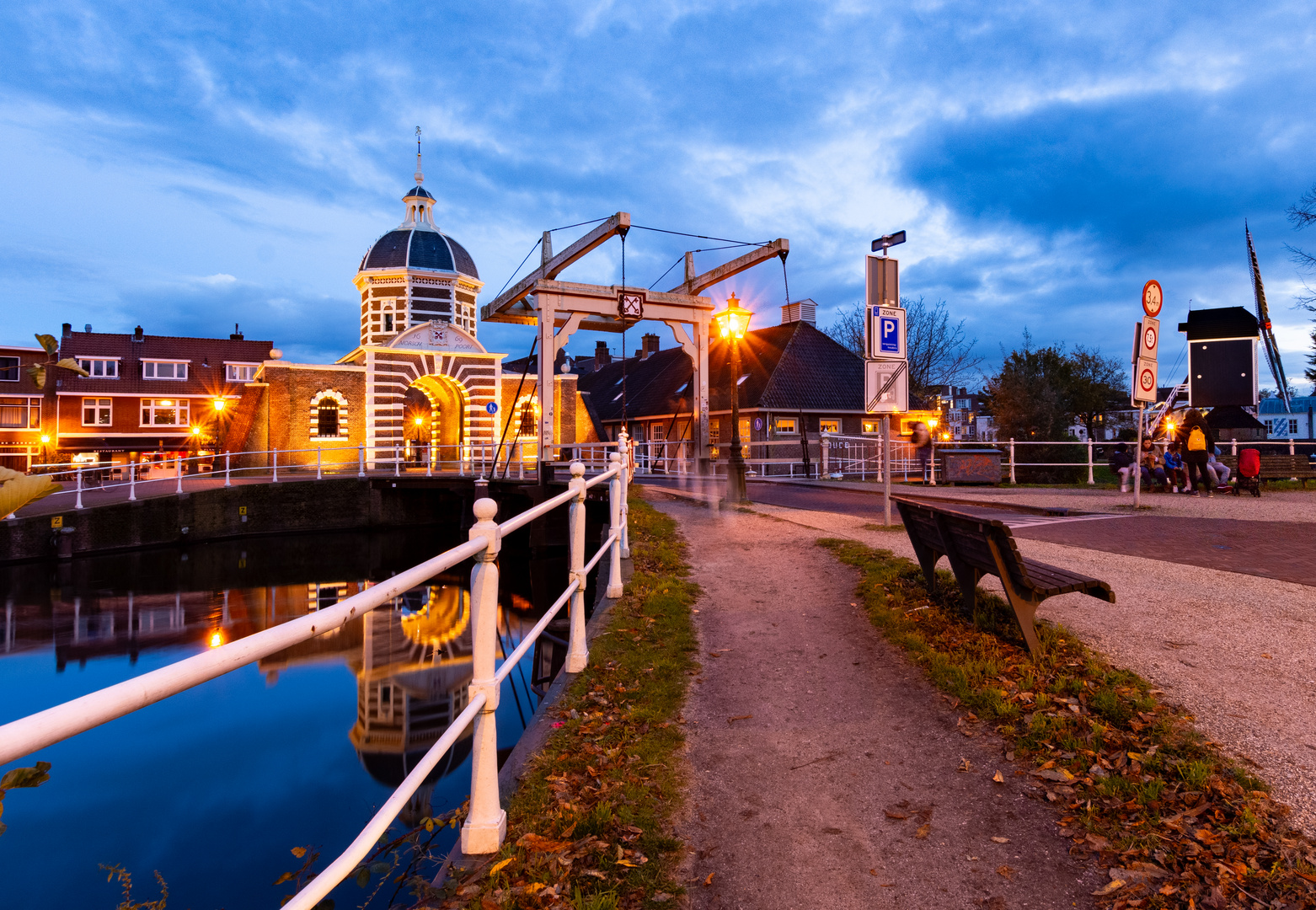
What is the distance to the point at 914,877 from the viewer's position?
266 cm

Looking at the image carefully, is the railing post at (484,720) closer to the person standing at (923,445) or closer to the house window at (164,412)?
the person standing at (923,445)

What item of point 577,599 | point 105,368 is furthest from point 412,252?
point 577,599

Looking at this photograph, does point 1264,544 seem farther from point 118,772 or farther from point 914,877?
point 118,772

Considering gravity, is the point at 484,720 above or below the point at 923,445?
below

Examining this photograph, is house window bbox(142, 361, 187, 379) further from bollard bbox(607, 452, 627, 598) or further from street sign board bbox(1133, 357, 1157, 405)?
street sign board bbox(1133, 357, 1157, 405)

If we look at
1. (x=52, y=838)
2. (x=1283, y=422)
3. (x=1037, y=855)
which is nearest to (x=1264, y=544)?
(x=1037, y=855)

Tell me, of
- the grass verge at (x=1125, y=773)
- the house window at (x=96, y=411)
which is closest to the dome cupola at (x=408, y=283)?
the house window at (x=96, y=411)

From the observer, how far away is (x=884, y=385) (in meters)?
9.51

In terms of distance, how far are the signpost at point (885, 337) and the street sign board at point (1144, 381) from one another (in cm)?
383

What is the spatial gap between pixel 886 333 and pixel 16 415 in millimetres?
48748

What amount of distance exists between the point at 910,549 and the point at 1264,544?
4.18 meters

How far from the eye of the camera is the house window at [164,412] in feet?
135

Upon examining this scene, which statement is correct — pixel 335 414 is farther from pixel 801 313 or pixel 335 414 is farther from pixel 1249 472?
pixel 1249 472

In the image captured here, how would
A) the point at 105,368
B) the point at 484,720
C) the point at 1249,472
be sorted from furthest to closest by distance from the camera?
the point at 105,368 → the point at 1249,472 → the point at 484,720
